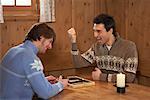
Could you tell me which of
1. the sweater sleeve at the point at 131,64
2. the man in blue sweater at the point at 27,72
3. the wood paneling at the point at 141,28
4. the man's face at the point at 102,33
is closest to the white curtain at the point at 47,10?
the man's face at the point at 102,33

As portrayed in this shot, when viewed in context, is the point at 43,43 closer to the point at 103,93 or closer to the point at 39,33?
the point at 39,33

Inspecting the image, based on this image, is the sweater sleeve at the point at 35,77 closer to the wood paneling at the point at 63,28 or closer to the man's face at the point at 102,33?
the man's face at the point at 102,33

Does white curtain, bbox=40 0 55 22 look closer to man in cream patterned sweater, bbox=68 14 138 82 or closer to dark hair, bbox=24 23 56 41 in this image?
man in cream patterned sweater, bbox=68 14 138 82

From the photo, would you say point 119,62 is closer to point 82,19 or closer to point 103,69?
point 103,69

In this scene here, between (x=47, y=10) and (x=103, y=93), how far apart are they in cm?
151

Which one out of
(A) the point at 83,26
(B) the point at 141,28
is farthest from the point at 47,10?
(B) the point at 141,28

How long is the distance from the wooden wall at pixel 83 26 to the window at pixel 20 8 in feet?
0.25

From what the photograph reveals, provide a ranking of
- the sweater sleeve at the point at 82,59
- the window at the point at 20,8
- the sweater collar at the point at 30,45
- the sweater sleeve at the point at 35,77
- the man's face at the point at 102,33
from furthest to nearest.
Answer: the window at the point at 20,8 → the sweater sleeve at the point at 82,59 → the man's face at the point at 102,33 → the sweater collar at the point at 30,45 → the sweater sleeve at the point at 35,77

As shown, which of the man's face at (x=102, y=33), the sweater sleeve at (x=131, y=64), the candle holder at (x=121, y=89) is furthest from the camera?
the man's face at (x=102, y=33)

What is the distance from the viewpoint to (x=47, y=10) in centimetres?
358

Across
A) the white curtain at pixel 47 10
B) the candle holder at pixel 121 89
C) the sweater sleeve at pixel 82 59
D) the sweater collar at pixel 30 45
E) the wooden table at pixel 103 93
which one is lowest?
the wooden table at pixel 103 93

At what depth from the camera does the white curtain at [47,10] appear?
354cm

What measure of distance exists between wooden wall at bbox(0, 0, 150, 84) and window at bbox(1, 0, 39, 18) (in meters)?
0.08

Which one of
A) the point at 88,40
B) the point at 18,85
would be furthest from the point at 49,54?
the point at 18,85
